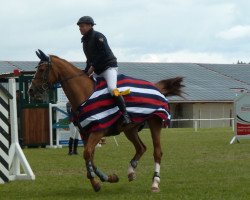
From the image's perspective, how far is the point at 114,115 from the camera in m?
11.2

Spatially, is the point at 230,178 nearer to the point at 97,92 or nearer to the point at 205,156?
the point at 97,92

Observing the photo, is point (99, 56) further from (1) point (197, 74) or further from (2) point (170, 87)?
(1) point (197, 74)

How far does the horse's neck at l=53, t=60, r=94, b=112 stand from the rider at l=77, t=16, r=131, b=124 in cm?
26

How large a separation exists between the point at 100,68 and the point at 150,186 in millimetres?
2204

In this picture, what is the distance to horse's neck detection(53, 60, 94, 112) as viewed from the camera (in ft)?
36.6

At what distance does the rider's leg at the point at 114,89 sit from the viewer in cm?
1108

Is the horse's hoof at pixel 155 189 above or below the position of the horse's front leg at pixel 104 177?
below

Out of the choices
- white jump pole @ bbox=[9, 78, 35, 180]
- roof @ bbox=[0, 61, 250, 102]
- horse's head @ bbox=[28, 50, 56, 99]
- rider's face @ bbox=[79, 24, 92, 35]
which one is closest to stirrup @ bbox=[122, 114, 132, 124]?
horse's head @ bbox=[28, 50, 56, 99]

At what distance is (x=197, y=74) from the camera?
70.2m

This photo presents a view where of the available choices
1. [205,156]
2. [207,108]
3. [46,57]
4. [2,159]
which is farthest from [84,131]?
[207,108]

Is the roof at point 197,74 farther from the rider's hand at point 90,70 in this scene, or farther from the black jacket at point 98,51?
the black jacket at point 98,51

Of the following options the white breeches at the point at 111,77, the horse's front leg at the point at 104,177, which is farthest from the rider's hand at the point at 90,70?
the horse's front leg at the point at 104,177

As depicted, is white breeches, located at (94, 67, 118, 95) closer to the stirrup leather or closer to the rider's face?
the stirrup leather

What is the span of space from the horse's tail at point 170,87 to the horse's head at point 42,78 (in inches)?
96.2
